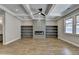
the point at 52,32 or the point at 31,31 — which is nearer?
the point at 52,32

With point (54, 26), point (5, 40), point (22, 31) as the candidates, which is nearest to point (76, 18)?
point (5, 40)

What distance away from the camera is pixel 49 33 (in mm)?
11156

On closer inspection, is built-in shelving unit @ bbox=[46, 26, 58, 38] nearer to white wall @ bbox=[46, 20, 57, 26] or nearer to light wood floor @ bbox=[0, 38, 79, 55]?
white wall @ bbox=[46, 20, 57, 26]

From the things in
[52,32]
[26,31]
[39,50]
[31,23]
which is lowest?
[39,50]

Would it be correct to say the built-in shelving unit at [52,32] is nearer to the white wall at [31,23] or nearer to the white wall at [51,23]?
the white wall at [51,23]

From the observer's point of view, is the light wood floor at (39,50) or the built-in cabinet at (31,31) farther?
the built-in cabinet at (31,31)

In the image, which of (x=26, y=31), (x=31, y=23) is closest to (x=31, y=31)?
(x=26, y=31)

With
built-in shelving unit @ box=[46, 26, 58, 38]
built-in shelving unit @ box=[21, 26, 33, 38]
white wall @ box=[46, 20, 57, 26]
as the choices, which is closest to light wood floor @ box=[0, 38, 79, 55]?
built-in shelving unit @ box=[21, 26, 33, 38]

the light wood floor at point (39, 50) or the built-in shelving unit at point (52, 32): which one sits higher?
the built-in shelving unit at point (52, 32)

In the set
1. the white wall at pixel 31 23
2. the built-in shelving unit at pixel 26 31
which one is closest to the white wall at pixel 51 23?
the white wall at pixel 31 23

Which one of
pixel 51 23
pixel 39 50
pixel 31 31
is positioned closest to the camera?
pixel 39 50

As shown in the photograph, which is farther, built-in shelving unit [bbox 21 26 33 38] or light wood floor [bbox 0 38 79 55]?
built-in shelving unit [bbox 21 26 33 38]

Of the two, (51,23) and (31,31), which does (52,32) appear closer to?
(51,23)

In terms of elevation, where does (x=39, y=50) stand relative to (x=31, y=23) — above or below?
below
